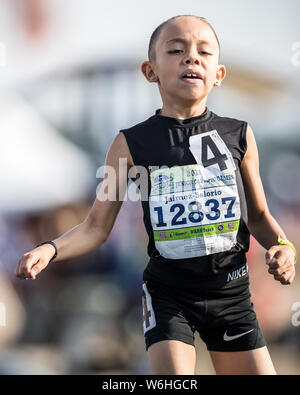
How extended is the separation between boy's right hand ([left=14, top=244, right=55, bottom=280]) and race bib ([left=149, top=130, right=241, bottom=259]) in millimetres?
473

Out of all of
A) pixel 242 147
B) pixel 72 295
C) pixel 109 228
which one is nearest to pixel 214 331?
pixel 109 228

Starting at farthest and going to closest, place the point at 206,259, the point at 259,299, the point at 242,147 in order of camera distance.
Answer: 1. the point at 259,299
2. the point at 242,147
3. the point at 206,259

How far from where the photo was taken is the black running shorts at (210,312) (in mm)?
2141

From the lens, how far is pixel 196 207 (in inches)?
86.3

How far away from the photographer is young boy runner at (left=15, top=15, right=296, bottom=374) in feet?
7.11

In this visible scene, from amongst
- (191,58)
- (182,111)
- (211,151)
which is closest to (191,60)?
(191,58)

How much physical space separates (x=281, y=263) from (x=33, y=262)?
38.1 inches

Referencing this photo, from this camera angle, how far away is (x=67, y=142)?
4.34m

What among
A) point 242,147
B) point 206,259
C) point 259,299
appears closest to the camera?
point 206,259

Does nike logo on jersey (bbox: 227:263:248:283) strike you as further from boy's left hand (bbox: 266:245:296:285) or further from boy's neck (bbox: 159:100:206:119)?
boy's neck (bbox: 159:100:206:119)

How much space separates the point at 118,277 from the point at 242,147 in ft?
7.54

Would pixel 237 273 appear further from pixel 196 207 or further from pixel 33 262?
pixel 33 262

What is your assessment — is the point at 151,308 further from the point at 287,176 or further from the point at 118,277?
the point at 287,176

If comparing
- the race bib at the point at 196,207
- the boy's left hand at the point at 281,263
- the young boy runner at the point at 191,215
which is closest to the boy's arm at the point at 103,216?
the young boy runner at the point at 191,215
